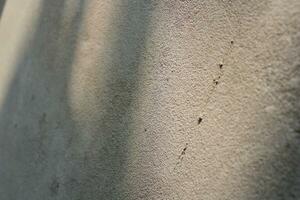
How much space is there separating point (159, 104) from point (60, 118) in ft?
1.58

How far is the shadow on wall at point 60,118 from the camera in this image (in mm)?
1118

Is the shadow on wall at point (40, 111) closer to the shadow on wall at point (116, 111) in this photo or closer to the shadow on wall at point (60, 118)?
the shadow on wall at point (60, 118)

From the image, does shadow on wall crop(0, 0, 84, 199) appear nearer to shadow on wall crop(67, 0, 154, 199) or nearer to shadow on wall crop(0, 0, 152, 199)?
shadow on wall crop(0, 0, 152, 199)

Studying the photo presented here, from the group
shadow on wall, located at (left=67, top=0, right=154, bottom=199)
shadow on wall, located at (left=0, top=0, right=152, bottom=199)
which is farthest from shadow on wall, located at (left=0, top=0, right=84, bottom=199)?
shadow on wall, located at (left=67, top=0, right=154, bottom=199)

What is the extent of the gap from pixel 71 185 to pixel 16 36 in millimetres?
884

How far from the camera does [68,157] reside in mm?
1280

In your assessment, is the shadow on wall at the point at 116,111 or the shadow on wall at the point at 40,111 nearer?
the shadow on wall at the point at 116,111

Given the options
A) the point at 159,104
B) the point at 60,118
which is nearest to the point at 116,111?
the point at 159,104

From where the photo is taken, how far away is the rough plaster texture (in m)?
0.73

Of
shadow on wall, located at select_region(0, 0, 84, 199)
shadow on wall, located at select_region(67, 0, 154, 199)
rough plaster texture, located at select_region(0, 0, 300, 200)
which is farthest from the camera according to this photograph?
shadow on wall, located at select_region(0, 0, 84, 199)

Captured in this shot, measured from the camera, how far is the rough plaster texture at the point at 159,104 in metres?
0.73

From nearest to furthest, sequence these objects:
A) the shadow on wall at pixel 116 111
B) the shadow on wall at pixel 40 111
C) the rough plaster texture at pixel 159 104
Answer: the rough plaster texture at pixel 159 104, the shadow on wall at pixel 116 111, the shadow on wall at pixel 40 111

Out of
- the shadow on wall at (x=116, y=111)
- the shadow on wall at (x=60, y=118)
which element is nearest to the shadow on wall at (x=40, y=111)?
the shadow on wall at (x=60, y=118)

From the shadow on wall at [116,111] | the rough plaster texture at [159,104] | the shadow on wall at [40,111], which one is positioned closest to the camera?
the rough plaster texture at [159,104]
